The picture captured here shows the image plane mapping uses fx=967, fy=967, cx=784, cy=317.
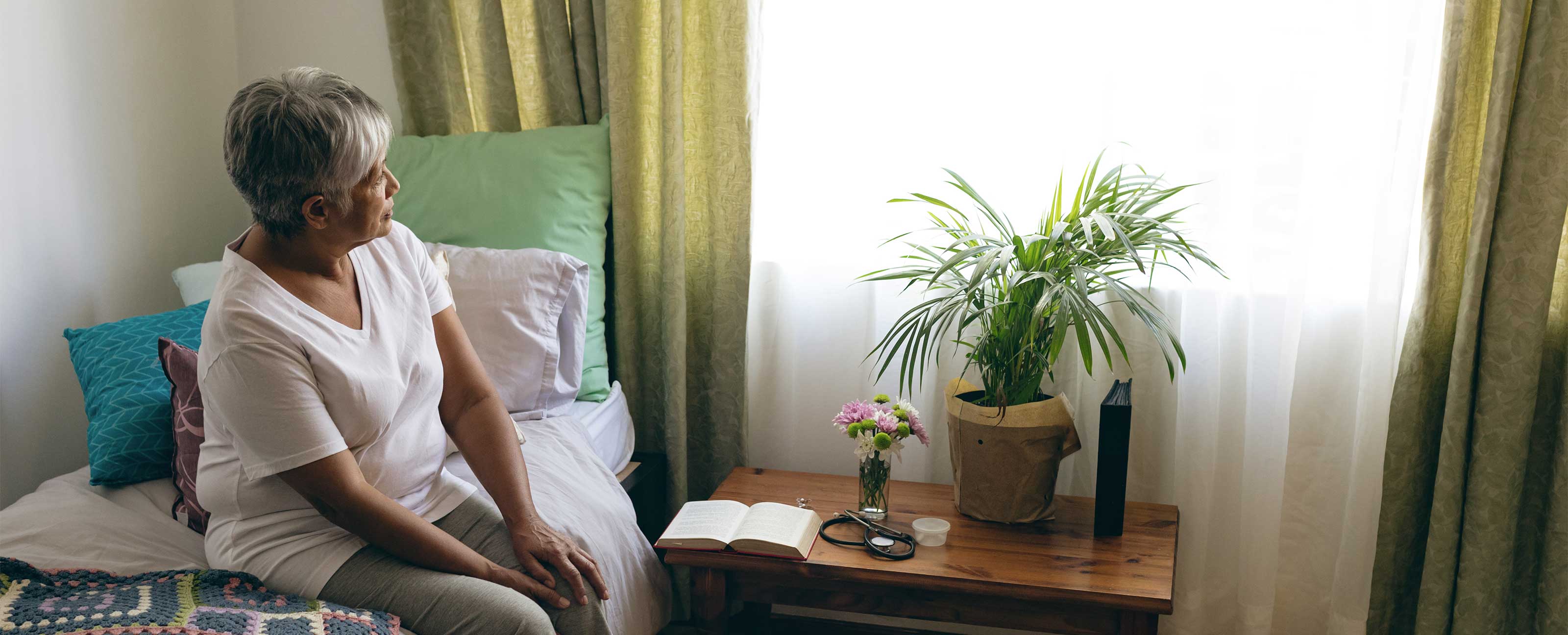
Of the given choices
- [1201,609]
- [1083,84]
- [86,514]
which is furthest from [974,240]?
[86,514]

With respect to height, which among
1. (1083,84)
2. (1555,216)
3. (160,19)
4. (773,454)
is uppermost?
(160,19)

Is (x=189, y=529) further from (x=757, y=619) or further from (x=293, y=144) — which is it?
(x=757, y=619)

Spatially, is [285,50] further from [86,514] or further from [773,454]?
[773,454]

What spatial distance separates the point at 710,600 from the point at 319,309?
2.48 feet

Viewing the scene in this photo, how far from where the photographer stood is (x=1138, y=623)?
146 cm

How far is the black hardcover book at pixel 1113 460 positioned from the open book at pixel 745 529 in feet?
1.56

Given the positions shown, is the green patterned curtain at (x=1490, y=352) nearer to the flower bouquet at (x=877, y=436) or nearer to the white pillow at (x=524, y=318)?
the flower bouquet at (x=877, y=436)

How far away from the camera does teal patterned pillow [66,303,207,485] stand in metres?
1.52

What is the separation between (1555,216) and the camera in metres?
1.56

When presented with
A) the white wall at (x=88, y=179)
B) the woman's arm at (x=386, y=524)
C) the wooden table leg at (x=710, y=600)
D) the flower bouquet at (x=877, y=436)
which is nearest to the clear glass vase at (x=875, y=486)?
the flower bouquet at (x=877, y=436)

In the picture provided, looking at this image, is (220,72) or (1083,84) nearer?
(1083,84)

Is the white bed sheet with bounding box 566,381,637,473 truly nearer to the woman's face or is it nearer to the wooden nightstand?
the wooden nightstand

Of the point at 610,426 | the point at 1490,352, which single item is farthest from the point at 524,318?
the point at 1490,352

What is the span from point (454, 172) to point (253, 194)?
0.81 metres
